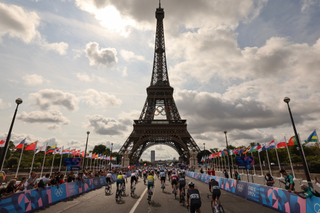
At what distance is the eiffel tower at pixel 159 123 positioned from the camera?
53147mm

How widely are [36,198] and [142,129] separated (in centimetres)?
4511

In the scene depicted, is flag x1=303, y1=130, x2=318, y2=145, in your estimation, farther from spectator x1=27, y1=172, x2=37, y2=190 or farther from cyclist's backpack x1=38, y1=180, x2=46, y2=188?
spectator x1=27, y1=172, x2=37, y2=190

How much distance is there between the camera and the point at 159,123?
5662 centimetres

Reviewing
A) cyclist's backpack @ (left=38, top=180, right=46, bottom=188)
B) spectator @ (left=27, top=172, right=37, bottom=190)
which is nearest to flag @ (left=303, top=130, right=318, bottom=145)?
cyclist's backpack @ (left=38, top=180, right=46, bottom=188)

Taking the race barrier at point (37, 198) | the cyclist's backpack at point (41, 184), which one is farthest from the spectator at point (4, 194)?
the cyclist's backpack at point (41, 184)

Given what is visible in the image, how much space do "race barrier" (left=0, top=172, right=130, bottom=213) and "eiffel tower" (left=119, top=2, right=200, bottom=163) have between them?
37.9 meters

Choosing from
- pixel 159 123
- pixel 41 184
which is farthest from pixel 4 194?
pixel 159 123

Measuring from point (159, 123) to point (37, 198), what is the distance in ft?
155

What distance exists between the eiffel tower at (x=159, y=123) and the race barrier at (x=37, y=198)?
37912 mm

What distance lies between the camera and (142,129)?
54.7 metres

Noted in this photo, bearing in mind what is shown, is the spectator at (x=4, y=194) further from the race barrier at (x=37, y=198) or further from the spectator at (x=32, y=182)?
the spectator at (x=32, y=182)

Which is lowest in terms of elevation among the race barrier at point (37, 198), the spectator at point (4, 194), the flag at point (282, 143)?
the race barrier at point (37, 198)

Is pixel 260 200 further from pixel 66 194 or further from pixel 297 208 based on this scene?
pixel 66 194

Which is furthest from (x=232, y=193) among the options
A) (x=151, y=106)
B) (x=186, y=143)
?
(x=151, y=106)
